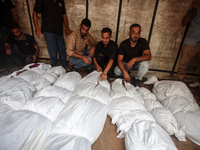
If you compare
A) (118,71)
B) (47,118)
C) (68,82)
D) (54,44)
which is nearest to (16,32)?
(54,44)

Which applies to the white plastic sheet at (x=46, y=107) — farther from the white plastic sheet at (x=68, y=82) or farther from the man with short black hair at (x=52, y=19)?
the man with short black hair at (x=52, y=19)

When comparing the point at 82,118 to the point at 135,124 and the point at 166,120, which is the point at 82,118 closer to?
the point at 135,124

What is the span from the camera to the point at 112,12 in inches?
88.5

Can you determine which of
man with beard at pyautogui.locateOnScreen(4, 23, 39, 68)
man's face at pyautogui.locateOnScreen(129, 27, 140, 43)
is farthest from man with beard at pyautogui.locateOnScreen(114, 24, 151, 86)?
man with beard at pyautogui.locateOnScreen(4, 23, 39, 68)

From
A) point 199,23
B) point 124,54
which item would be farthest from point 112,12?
point 199,23

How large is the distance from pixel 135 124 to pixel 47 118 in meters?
0.85

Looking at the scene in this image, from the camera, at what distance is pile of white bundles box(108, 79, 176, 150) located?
84cm

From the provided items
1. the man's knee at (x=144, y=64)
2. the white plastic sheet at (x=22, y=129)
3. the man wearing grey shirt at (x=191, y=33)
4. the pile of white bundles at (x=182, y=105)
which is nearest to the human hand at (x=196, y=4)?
the man wearing grey shirt at (x=191, y=33)

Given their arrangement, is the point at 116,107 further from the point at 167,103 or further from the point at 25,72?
the point at 25,72

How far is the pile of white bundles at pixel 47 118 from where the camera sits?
0.80 meters

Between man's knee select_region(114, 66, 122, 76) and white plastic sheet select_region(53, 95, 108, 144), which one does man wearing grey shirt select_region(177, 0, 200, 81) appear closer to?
man's knee select_region(114, 66, 122, 76)

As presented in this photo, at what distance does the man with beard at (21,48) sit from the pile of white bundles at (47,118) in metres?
1.39

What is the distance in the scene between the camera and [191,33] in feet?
6.53

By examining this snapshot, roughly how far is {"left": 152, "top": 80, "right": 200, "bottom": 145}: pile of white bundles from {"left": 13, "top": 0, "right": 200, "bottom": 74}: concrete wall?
106cm
